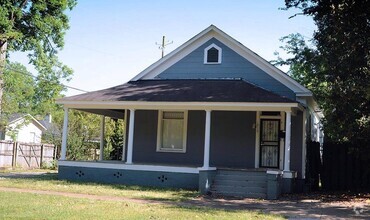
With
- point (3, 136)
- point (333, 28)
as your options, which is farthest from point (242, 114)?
point (3, 136)

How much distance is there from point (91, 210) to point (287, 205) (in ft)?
18.8

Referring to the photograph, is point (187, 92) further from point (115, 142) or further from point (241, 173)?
point (115, 142)

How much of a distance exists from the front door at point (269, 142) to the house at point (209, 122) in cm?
4

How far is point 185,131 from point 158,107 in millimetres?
2170

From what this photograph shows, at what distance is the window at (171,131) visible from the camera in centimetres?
1897

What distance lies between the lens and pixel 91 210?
400 inches

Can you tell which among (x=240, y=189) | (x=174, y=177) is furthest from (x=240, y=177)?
(x=174, y=177)

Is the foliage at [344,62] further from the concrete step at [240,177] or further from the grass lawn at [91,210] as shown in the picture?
the grass lawn at [91,210]

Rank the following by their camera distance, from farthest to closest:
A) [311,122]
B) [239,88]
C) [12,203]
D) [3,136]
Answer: [3,136] < [311,122] < [239,88] < [12,203]

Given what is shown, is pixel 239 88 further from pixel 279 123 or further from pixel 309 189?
pixel 309 189

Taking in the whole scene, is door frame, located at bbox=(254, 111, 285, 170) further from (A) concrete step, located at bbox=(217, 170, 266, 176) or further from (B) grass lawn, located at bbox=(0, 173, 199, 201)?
(B) grass lawn, located at bbox=(0, 173, 199, 201)

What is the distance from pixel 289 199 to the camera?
14.6 m

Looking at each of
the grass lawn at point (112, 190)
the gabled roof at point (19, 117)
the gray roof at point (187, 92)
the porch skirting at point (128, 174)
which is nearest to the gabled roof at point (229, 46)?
the gray roof at point (187, 92)

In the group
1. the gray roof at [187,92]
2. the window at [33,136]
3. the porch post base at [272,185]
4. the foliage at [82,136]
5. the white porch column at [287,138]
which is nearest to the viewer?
the porch post base at [272,185]
